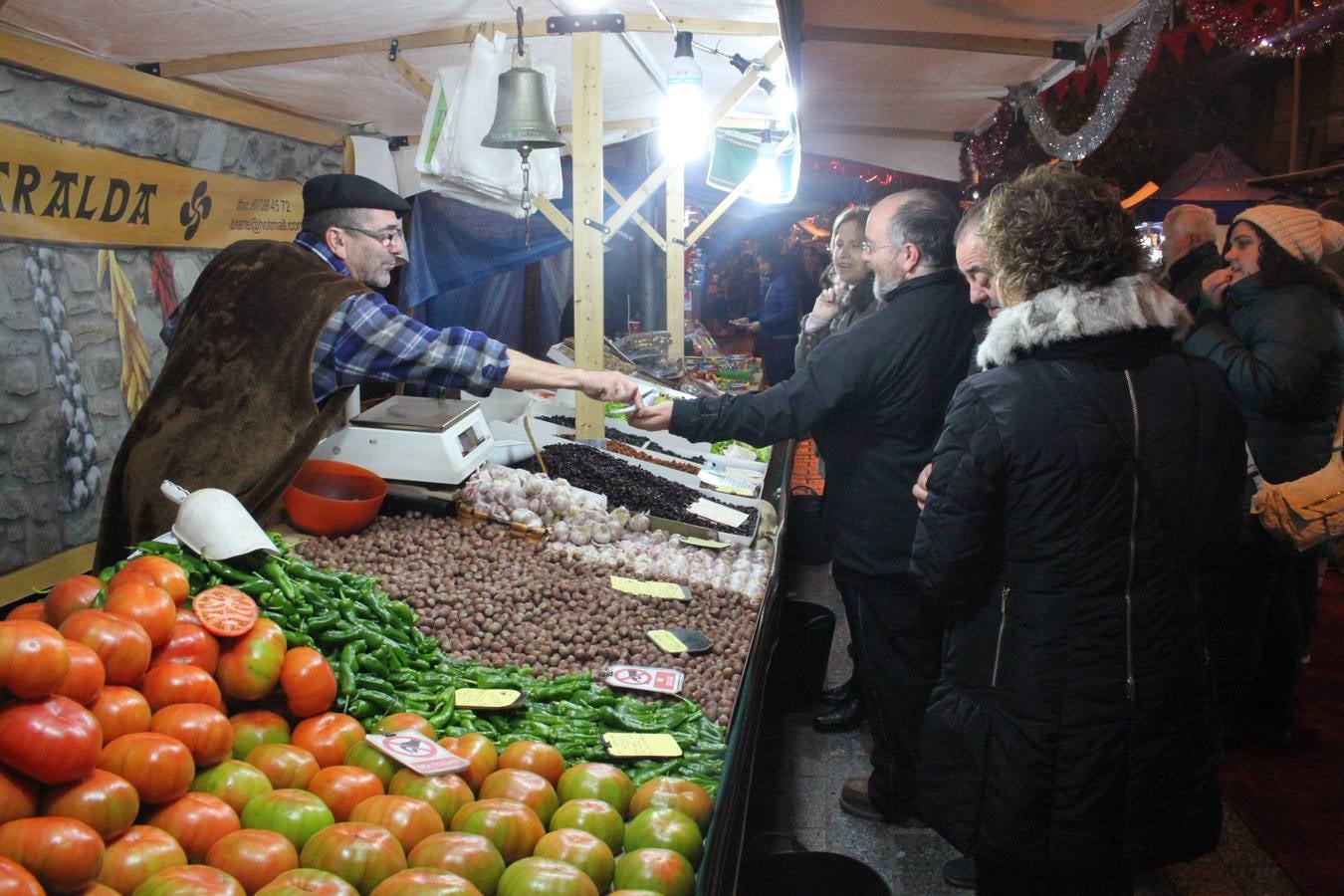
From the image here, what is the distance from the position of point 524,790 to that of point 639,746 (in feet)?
1.17

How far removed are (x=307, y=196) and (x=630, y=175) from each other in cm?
804

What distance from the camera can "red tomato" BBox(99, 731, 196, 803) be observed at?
61.1 inches

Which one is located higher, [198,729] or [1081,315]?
[1081,315]

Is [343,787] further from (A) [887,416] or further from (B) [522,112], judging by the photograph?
(B) [522,112]

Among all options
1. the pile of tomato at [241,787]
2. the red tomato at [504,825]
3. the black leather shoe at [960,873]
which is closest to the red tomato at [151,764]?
the pile of tomato at [241,787]

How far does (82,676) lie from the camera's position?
1.55m

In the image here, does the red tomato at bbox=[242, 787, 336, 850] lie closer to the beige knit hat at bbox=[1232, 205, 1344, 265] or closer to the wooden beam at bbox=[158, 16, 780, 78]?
the beige knit hat at bbox=[1232, 205, 1344, 265]

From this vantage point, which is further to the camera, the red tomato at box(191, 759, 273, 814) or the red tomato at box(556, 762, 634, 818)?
the red tomato at box(556, 762, 634, 818)

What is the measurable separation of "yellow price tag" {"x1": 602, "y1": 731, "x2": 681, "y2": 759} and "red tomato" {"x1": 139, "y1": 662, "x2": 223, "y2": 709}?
750mm

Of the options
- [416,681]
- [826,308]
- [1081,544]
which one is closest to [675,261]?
[826,308]

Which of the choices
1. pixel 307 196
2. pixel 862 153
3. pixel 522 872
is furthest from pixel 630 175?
pixel 522 872

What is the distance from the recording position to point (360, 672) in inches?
89.8

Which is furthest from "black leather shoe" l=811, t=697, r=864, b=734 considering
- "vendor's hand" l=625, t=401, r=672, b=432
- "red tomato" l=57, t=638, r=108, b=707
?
"red tomato" l=57, t=638, r=108, b=707

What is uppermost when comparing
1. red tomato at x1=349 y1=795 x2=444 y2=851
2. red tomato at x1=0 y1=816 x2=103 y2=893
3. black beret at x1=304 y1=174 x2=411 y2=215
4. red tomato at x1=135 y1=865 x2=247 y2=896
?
black beret at x1=304 y1=174 x2=411 y2=215
